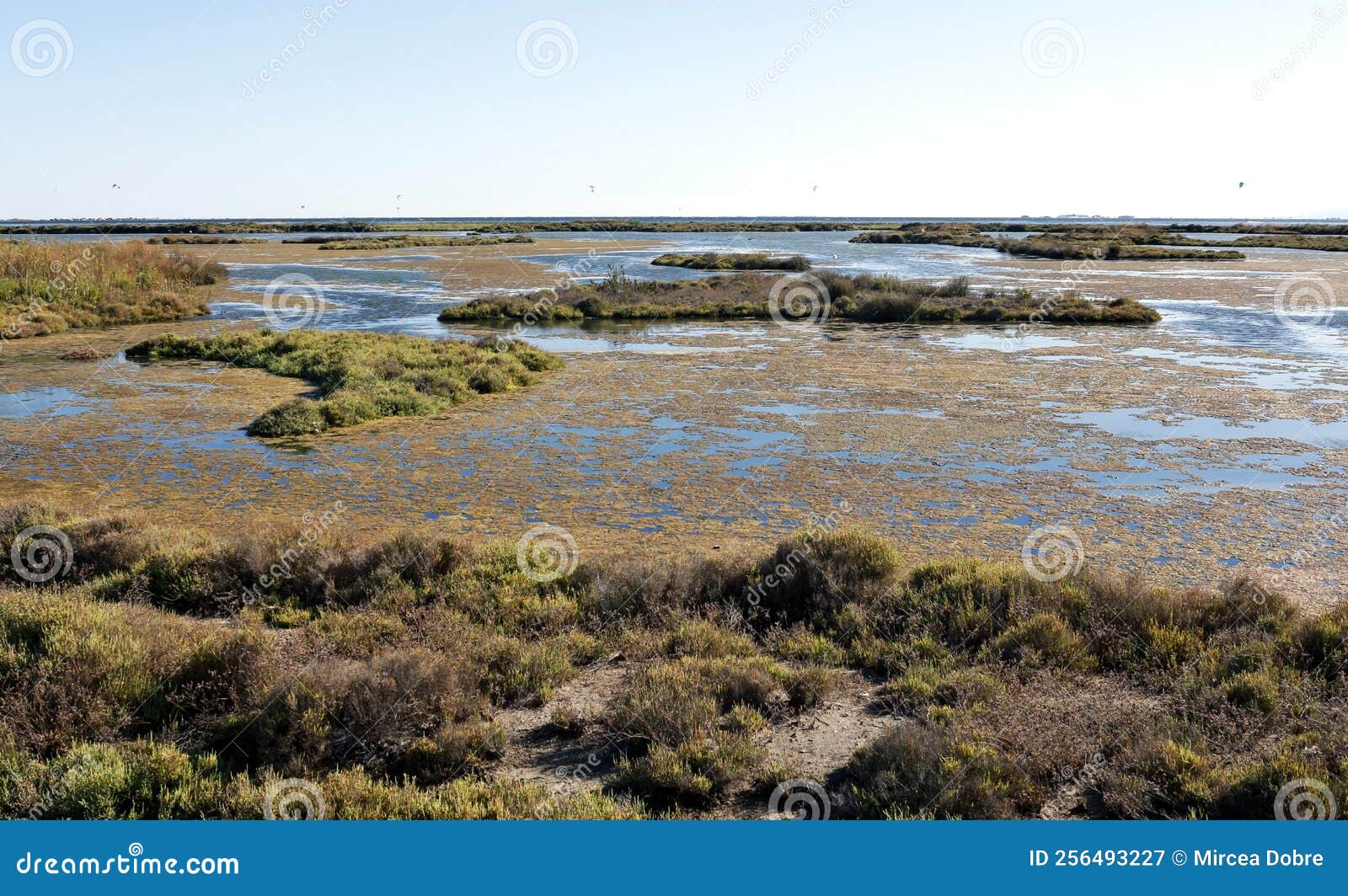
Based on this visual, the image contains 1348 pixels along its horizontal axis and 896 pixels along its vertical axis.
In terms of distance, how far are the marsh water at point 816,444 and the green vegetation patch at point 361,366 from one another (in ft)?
2.69

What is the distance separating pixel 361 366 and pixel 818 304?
21.1 m

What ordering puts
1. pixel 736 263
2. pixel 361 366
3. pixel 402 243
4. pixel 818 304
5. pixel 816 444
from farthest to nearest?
pixel 402 243, pixel 736 263, pixel 818 304, pixel 361 366, pixel 816 444

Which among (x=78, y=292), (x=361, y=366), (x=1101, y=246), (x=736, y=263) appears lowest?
(x=361, y=366)

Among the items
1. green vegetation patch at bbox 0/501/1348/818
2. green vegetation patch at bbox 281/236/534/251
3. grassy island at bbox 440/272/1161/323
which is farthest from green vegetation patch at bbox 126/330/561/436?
green vegetation patch at bbox 281/236/534/251

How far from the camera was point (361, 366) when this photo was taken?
19.9m

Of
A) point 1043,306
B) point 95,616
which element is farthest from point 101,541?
point 1043,306

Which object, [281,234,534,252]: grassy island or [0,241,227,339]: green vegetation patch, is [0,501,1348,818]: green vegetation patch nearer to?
[0,241,227,339]: green vegetation patch

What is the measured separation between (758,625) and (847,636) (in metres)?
0.83

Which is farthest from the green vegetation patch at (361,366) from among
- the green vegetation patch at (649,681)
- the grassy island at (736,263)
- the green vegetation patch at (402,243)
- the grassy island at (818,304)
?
the green vegetation patch at (402,243)

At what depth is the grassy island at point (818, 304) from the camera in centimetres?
3278

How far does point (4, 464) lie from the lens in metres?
13.7

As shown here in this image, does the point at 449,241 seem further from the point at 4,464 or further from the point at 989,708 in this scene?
the point at 989,708

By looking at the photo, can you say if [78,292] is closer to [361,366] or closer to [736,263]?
[361,366]

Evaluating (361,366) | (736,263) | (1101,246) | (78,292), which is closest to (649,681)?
(361,366)
